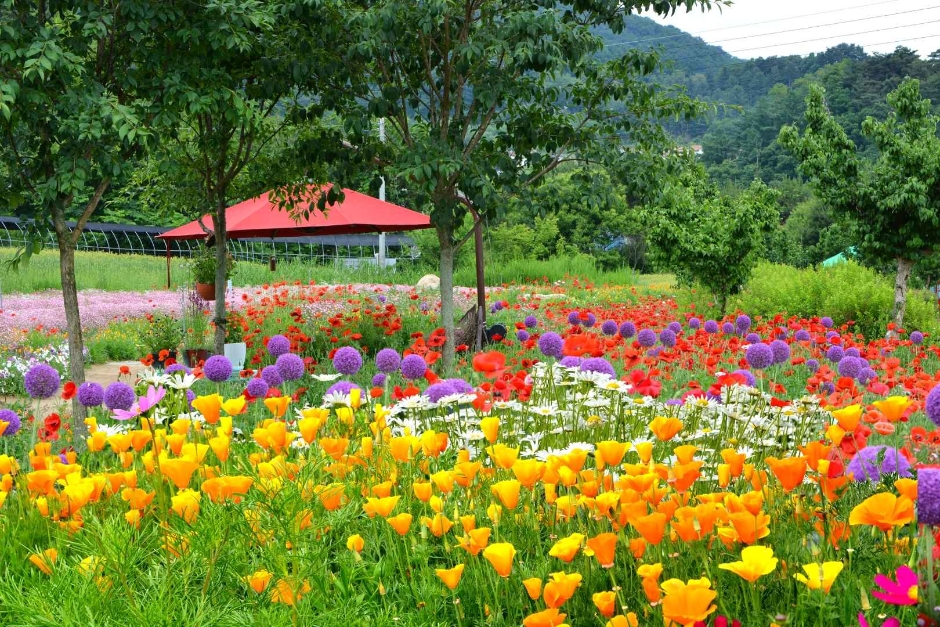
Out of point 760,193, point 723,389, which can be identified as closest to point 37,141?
point 723,389

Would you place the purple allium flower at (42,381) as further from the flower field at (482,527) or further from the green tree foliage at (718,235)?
the green tree foliage at (718,235)

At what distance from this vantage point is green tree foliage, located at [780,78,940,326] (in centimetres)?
1208

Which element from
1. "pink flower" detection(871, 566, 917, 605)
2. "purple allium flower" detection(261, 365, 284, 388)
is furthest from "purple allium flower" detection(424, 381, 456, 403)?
"pink flower" detection(871, 566, 917, 605)

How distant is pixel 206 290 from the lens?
11062mm

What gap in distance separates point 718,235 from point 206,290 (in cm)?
836

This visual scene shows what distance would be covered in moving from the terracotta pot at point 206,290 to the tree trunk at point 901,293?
33.1ft

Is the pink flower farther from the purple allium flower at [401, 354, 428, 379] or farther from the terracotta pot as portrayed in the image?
the terracotta pot

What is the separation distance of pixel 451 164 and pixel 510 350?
2603mm

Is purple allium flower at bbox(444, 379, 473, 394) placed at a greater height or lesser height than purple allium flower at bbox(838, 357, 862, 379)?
greater

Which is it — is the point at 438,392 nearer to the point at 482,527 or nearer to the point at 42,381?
the point at 482,527

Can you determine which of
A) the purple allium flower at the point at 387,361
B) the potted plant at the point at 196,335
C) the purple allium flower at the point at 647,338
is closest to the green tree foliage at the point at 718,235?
the purple allium flower at the point at 647,338

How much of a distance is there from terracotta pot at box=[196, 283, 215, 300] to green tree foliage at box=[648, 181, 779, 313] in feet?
23.4

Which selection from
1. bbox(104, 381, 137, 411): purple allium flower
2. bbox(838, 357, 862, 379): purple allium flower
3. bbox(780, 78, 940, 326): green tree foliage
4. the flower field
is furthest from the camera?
bbox(780, 78, 940, 326): green tree foliage

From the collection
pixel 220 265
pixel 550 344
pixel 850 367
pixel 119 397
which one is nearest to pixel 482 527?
pixel 119 397
